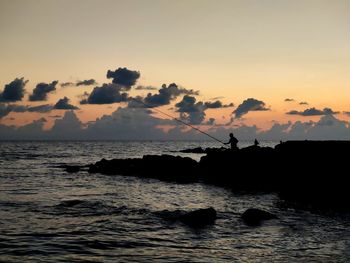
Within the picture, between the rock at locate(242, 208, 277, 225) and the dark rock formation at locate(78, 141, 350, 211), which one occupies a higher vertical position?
the dark rock formation at locate(78, 141, 350, 211)

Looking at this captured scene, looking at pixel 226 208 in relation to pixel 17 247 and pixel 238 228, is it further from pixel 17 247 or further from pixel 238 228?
pixel 17 247

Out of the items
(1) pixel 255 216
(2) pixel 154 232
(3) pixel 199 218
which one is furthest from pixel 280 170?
(2) pixel 154 232

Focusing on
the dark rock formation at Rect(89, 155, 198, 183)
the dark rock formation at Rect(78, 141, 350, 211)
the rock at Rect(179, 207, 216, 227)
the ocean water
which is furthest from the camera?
the dark rock formation at Rect(89, 155, 198, 183)

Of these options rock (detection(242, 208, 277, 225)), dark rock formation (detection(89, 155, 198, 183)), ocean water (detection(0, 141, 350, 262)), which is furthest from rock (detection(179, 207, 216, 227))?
dark rock formation (detection(89, 155, 198, 183))

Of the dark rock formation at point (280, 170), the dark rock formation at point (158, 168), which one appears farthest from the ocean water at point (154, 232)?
the dark rock formation at point (158, 168)

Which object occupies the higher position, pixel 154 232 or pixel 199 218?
pixel 199 218

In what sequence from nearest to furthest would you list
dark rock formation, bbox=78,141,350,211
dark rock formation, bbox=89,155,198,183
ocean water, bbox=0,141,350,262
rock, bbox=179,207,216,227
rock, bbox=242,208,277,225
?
ocean water, bbox=0,141,350,262 < rock, bbox=179,207,216,227 < rock, bbox=242,208,277,225 < dark rock formation, bbox=78,141,350,211 < dark rock formation, bbox=89,155,198,183

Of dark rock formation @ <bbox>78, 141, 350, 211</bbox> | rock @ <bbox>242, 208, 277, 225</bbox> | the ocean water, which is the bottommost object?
the ocean water

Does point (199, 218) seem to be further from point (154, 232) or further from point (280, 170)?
point (280, 170)

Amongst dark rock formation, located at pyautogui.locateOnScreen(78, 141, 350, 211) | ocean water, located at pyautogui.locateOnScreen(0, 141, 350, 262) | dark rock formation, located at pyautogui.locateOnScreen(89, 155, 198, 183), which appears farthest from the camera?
dark rock formation, located at pyautogui.locateOnScreen(89, 155, 198, 183)

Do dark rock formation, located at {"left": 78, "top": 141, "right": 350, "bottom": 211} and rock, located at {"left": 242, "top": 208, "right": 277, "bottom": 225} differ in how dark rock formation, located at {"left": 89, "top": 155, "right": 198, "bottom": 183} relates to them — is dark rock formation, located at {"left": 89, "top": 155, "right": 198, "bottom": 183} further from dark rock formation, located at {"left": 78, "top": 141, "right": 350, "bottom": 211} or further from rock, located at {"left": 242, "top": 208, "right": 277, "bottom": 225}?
rock, located at {"left": 242, "top": 208, "right": 277, "bottom": 225}

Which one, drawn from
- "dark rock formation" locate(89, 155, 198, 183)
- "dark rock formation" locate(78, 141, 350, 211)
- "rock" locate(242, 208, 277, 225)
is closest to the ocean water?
"rock" locate(242, 208, 277, 225)

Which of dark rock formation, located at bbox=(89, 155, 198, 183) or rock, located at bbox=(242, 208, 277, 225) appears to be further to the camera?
dark rock formation, located at bbox=(89, 155, 198, 183)

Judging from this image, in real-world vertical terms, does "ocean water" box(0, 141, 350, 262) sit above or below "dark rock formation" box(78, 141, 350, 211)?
below
